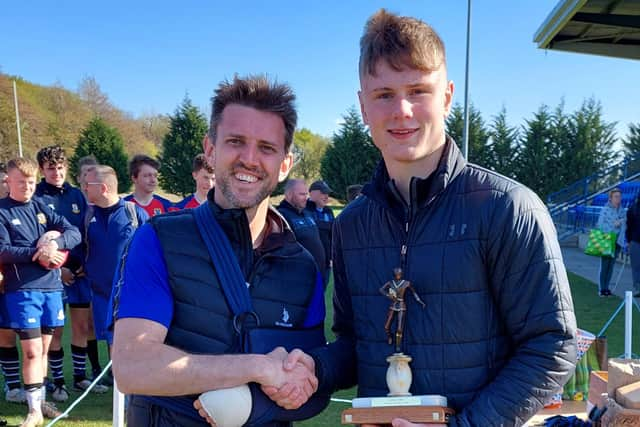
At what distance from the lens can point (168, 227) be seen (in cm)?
179

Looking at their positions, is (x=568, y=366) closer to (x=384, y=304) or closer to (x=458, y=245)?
(x=458, y=245)

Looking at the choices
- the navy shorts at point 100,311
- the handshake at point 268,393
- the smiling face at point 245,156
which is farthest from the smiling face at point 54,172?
the handshake at point 268,393

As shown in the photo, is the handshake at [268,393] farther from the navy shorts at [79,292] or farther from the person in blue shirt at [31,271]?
the navy shorts at [79,292]

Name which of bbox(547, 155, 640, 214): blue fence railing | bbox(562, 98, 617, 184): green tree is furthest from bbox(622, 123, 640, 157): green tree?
bbox(547, 155, 640, 214): blue fence railing

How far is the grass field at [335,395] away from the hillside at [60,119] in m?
36.5

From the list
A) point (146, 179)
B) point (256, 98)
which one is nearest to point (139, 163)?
point (146, 179)

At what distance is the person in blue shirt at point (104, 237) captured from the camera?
505cm

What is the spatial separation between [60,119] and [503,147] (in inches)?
1443

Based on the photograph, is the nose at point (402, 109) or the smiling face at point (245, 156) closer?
the nose at point (402, 109)

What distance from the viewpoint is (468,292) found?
1.53m

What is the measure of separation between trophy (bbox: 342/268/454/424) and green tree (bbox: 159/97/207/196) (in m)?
36.0

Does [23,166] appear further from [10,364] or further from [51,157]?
[10,364]

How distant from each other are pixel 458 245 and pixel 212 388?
0.88 meters

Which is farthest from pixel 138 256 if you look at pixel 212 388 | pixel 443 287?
pixel 443 287
